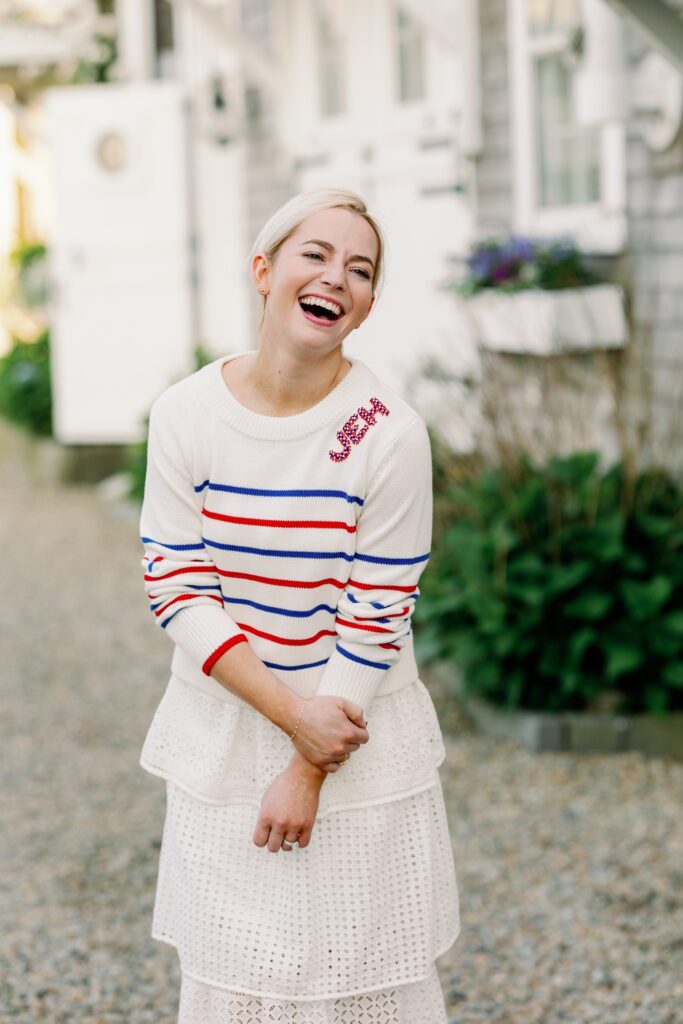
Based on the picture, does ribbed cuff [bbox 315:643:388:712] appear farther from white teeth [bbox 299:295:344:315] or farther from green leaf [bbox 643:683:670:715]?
green leaf [bbox 643:683:670:715]

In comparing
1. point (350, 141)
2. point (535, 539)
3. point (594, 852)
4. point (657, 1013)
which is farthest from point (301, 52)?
point (657, 1013)

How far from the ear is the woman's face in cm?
4

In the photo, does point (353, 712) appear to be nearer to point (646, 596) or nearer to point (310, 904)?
point (310, 904)

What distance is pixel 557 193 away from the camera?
19.4 ft

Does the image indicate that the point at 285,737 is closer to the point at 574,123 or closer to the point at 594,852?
the point at 594,852

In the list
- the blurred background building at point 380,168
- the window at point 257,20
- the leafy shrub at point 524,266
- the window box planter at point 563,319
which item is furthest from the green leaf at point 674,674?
the window at point 257,20

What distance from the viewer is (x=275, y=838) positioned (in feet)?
6.06

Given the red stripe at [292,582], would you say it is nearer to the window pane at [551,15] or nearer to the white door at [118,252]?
the window pane at [551,15]

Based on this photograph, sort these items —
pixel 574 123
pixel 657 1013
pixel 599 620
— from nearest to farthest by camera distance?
1. pixel 657 1013
2. pixel 599 620
3. pixel 574 123

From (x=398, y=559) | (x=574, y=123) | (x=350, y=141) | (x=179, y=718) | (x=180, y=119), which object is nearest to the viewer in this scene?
(x=398, y=559)

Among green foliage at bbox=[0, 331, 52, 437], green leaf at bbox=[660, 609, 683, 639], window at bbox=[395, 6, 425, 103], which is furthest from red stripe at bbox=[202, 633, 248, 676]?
green foliage at bbox=[0, 331, 52, 437]

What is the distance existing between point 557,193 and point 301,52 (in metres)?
2.86

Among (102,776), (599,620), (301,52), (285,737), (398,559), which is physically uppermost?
(301,52)

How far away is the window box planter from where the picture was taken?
5.02 metres
